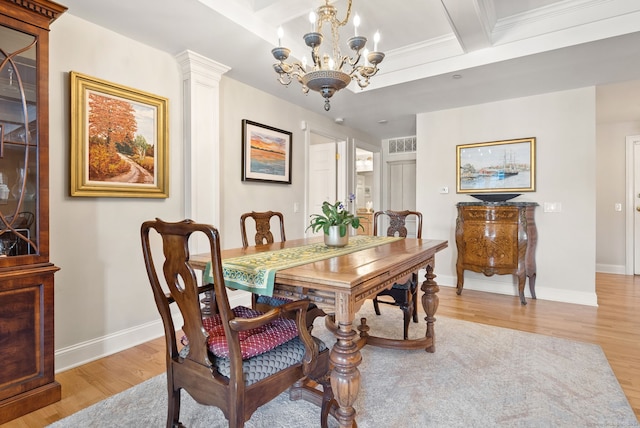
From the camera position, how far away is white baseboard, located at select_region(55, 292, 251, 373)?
2.21 metres

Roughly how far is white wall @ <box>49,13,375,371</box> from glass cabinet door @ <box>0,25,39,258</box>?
1.31 ft

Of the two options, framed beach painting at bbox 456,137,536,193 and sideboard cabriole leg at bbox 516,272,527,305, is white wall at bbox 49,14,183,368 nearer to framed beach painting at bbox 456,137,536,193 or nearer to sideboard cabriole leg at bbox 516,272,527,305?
framed beach painting at bbox 456,137,536,193

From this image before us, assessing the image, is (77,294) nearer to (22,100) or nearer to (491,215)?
(22,100)

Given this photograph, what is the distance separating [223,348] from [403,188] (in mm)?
5639

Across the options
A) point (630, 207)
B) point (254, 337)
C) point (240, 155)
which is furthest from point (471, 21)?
point (630, 207)

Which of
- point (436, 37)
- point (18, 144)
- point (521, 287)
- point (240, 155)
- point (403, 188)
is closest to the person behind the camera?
point (18, 144)

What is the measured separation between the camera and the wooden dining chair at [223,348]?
3.76 ft

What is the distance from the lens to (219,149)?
10.6 ft

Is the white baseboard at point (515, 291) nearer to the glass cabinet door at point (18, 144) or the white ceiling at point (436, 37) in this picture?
the white ceiling at point (436, 37)

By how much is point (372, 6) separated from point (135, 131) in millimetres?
2075

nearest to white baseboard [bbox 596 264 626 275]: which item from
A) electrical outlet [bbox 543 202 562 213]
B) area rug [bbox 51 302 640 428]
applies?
electrical outlet [bbox 543 202 562 213]

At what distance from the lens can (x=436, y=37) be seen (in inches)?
122

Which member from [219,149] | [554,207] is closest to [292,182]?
[219,149]

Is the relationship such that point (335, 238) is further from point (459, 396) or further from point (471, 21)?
point (471, 21)
